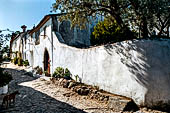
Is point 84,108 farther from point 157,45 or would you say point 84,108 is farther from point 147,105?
point 157,45

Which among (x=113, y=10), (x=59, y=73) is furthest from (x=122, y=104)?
(x=59, y=73)

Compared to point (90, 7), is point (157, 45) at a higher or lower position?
lower

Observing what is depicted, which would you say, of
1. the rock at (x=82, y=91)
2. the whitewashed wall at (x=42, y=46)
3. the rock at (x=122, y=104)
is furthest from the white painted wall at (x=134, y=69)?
the whitewashed wall at (x=42, y=46)

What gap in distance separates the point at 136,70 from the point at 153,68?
2.22ft

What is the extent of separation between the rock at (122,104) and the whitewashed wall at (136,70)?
266mm

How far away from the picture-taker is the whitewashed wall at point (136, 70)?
20.3 feet

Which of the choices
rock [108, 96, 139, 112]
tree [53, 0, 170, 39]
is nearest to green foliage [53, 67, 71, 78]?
tree [53, 0, 170, 39]

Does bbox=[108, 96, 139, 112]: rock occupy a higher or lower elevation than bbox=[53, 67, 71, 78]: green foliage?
lower

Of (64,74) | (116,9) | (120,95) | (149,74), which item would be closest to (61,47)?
(64,74)

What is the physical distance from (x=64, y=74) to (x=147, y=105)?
634 centimetres

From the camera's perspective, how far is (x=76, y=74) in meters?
10.1

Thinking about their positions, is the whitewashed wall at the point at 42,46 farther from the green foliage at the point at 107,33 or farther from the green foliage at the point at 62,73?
the green foliage at the point at 107,33

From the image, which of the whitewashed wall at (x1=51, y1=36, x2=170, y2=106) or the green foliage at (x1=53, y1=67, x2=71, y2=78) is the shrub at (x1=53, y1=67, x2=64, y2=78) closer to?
the green foliage at (x1=53, y1=67, x2=71, y2=78)

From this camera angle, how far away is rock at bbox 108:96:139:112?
6.26 m
